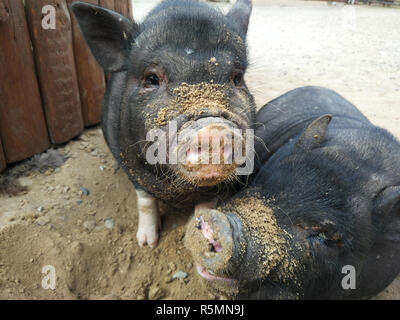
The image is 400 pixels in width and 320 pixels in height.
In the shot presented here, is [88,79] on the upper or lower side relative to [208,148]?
lower

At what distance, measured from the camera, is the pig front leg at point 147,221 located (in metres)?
3.36

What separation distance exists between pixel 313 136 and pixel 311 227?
2.38 feet

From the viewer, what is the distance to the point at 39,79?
3641 mm

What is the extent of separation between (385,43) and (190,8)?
32.7ft

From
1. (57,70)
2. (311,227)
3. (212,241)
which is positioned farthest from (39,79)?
(311,227)

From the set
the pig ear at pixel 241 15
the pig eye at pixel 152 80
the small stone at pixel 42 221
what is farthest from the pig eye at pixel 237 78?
the small stone at pixel 42 221

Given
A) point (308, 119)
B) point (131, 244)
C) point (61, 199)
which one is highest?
point (308, 119)

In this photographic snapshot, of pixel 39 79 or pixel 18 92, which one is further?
pixel 39 79

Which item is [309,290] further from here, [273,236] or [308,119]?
[308,119]

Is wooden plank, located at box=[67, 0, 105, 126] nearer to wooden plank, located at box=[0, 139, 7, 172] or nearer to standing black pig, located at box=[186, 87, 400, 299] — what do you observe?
wooden plank, located at box=[0, 139, 7, 172]

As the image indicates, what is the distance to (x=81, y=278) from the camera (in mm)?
2891

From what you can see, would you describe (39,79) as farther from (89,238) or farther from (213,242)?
(213,242)

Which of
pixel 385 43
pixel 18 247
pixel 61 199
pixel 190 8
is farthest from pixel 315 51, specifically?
pixel 18 247

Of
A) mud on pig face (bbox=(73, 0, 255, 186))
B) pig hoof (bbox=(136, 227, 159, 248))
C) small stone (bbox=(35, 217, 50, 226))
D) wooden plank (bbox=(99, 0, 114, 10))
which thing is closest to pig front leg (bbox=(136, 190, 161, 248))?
pig hoof (bbox=(136, 227, 159, 248))
